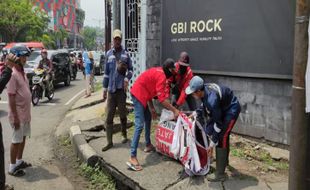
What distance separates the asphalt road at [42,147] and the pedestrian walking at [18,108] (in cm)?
26

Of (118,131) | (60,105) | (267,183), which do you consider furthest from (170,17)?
(60,105)

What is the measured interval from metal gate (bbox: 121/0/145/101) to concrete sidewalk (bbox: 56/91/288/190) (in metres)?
1.66

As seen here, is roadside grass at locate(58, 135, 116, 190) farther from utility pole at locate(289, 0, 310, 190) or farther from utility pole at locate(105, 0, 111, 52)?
utility pole at locate(105, 0, 111, 52)

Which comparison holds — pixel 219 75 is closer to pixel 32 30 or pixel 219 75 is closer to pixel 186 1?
pixel 186 1

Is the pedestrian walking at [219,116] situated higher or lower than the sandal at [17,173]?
higher

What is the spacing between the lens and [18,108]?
5250 millimetres

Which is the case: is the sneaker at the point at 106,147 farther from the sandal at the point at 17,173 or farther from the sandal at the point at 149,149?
the sandal at the point at 17,173

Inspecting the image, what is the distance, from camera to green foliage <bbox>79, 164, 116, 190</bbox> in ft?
16.8

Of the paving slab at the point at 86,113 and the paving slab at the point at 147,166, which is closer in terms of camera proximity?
the paving slab at the point at 147,166

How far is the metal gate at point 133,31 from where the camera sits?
27.4 feet

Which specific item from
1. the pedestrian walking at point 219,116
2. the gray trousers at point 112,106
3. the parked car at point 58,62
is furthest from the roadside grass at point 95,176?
the parked car at point 58,62

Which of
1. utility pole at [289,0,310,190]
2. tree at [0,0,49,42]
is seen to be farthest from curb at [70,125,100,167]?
tree at [0,0,49,42]

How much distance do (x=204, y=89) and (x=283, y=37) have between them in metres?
1.68

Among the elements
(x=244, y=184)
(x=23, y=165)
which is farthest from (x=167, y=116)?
(x=23, y=165)
